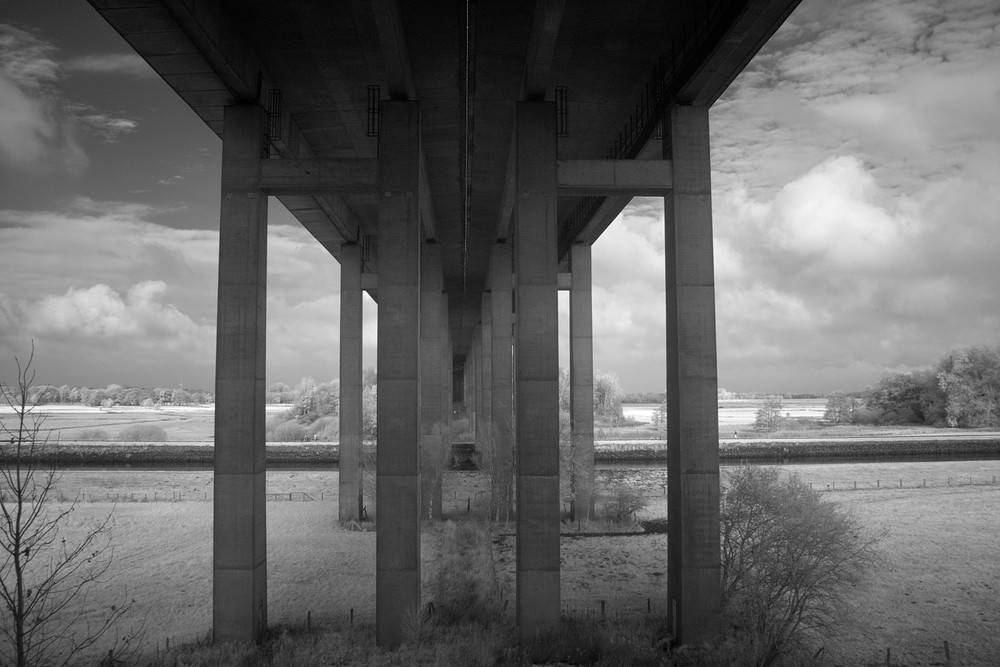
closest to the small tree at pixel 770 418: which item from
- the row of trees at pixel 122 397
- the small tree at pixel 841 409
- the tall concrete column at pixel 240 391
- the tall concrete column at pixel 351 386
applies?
the small tree at pixel 841 409

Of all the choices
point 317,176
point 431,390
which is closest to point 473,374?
point 431,390

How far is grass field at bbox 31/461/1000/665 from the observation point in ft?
49.3

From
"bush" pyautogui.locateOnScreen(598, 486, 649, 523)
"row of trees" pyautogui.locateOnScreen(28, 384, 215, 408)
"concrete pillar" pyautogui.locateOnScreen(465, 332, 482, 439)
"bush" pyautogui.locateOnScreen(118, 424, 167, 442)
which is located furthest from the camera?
"row of trees" pyautogui.locateOnScreen(28, 384, 215, 408)

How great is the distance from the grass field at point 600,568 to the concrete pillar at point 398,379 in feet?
9.39

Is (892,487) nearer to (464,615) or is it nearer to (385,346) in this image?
(464,615)

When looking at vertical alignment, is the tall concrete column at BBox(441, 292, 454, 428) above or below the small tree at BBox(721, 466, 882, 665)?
above

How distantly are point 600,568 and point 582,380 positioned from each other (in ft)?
32.2

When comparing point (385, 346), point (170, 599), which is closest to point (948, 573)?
point (385, 346)

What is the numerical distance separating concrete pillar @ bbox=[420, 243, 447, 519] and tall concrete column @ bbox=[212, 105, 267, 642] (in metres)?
13.3

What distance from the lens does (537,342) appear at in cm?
1454

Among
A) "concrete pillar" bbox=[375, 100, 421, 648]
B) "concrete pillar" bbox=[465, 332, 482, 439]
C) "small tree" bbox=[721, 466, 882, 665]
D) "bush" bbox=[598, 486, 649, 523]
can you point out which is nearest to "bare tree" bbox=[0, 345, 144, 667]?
"concrete pillar" bbox=[375, 100, 421, 648]

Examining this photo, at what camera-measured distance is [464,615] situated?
50.5ft

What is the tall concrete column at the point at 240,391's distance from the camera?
A: 1393cm

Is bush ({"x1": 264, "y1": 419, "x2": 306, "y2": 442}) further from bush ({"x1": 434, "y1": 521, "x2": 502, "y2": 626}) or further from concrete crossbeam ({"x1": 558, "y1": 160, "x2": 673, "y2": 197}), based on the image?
concrete crossbeam ({"x1": 558, "y1": 160, "x2": 673, "y2": 197})
